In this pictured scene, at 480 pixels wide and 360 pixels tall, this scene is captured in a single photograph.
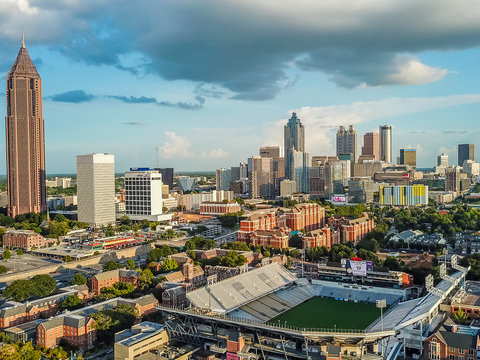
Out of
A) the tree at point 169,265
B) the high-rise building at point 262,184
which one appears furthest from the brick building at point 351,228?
the high-rise building at point 262,184

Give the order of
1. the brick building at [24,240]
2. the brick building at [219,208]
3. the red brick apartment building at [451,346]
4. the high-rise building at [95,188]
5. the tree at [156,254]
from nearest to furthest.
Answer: the red brick apartment building at [451,346] → the tree at [156,254] → the brick building at [24,240] → the high-rise building at [95,188] → the brick building at [219,208]

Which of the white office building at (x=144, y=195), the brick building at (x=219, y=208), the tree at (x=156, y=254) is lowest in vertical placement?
the tree at (x=156, y=254)

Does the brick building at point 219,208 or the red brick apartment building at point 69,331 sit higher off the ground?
the brick building at point 219,208

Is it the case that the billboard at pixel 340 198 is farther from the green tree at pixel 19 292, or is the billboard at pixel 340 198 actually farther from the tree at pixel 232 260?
the green tree at pixel 19 292

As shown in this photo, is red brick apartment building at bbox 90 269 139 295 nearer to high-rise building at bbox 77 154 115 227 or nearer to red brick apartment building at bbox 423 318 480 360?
red brick apartment building at bbox 423 318 480 360

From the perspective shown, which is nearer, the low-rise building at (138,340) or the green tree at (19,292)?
the low-rise building at (138,340)

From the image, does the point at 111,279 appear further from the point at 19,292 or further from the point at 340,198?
the point at 340,198

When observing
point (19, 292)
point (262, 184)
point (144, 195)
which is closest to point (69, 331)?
point (19, 292)

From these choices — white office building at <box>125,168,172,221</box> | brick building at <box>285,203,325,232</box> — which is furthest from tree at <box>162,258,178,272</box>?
white office building at <box>125,168,172,221</box>
